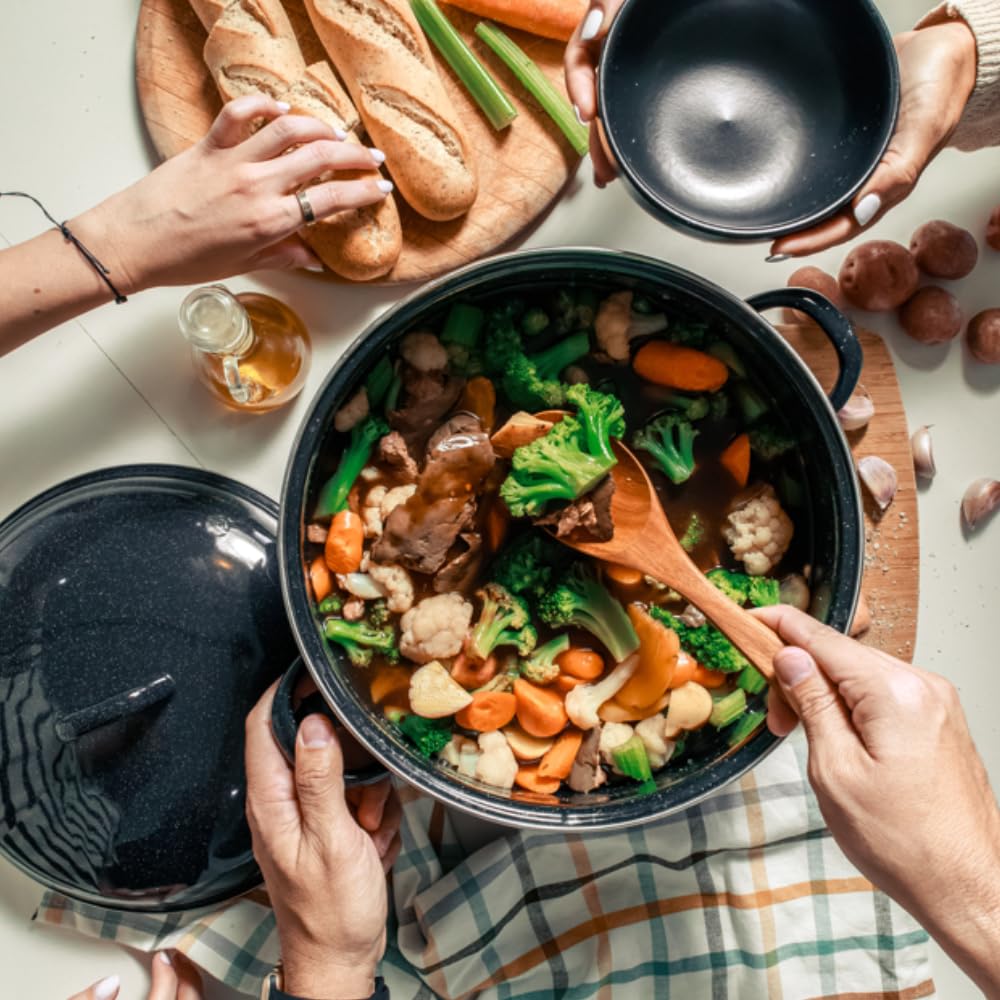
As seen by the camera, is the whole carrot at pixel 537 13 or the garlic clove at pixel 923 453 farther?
the garlic clove at pixel 923 453

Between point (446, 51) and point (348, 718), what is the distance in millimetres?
1176

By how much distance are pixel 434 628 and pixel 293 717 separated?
0.27m

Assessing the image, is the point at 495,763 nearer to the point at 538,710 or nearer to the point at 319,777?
the point at 538,710

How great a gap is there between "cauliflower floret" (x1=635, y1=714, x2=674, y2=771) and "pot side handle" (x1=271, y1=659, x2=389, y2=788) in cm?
44

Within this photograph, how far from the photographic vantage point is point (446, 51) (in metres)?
1.71

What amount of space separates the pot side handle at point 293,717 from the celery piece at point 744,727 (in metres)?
0.58

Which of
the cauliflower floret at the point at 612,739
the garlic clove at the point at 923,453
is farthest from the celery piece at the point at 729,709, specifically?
the garlic clove at the point at 923,453

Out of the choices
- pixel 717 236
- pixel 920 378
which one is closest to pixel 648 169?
pixel 717 236

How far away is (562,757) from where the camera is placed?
1.67 metres

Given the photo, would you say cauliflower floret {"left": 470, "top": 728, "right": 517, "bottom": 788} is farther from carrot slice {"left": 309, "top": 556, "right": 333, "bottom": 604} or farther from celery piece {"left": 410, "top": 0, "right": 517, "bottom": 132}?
celery piece {"left": 410, "top": 0, "right": 517, "bottom": 132}

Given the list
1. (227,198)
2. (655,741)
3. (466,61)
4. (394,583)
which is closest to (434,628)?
(394,583)

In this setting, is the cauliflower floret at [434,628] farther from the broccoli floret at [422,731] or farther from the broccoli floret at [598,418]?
the broccoli floret at [598,418]

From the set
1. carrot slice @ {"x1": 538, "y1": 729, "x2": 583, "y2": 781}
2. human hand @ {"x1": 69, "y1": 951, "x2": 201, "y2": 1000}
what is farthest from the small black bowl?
human hand @ {"x1": 69, "y1": 951, "x2": 201, "y2": 1000}

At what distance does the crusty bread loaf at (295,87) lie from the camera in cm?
159
